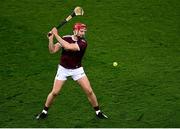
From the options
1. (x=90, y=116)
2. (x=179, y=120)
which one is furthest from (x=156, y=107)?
(x=90, y=116)

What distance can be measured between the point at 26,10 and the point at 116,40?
4.67 m

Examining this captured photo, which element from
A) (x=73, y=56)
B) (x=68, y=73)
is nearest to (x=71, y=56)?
(x=73, y=56)

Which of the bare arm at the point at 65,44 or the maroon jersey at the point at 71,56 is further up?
the bare arm at the point at 65,44

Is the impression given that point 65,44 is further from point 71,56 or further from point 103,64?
point 103,64

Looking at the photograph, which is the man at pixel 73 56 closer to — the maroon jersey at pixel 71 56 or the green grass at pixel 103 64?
the maroon jersey at pixel 71 56

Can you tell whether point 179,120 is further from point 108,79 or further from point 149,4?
point 149,4

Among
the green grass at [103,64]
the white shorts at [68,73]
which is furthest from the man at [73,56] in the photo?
the green grass at [103,64]

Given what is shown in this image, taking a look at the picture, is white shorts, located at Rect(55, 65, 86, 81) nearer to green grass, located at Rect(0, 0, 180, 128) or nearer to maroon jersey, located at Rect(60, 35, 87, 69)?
maroon jersey, located at Rect(60, 35, 87, 69)

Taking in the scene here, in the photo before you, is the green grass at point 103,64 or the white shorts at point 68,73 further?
the green grass at point 103,64

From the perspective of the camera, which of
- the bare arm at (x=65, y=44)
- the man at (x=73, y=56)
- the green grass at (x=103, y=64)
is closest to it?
the bare arm at (x=65, y=44)

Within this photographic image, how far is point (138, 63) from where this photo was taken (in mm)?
13812

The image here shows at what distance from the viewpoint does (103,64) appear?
45.0 ft

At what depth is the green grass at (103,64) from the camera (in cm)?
1056

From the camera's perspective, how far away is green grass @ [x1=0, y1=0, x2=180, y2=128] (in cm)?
1056
